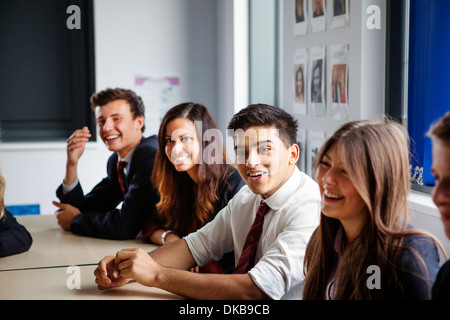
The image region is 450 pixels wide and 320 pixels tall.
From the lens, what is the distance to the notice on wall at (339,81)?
2.58 meters

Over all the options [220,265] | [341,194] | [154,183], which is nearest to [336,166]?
[341,194]

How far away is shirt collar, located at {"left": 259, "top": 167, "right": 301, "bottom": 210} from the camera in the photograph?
5.53 feet

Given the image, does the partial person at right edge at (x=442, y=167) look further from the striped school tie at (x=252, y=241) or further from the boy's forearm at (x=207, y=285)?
the striped school tie at (x=252, y=241)

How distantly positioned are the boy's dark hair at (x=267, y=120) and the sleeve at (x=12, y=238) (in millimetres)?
958

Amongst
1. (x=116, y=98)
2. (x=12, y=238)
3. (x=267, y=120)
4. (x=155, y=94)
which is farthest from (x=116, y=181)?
(x=155, y=94)

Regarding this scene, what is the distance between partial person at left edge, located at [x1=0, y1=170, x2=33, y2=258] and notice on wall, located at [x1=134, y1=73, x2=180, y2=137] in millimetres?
2322

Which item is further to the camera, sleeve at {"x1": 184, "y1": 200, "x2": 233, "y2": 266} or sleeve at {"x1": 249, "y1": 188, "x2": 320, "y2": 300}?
sleeve at {"x1": 184, "y1": 200, "x2": 233, "y2": 266}

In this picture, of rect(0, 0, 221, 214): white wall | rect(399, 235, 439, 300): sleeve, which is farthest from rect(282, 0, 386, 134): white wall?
rect(0, 0, 221, 214): white wall

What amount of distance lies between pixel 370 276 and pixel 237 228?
2.39 feet

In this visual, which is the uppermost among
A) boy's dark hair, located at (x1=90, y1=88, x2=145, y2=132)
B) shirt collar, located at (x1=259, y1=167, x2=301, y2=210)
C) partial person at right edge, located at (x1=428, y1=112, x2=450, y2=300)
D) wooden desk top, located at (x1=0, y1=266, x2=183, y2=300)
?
boy's dark hair, located at (x1=90, y1=88, x2=145, y2=132)

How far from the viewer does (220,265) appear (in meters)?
2.04

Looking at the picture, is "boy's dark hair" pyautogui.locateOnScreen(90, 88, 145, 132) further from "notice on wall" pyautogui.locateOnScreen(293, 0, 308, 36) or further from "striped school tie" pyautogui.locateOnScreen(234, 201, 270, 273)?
"striped school tie" pyautogui.locateOnScreen(234, 201, 270, 273)

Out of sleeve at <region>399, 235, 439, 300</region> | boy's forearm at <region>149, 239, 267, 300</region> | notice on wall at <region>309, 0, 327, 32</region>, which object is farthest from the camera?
notice on wall at <region>309, 0, 327, 32</region>

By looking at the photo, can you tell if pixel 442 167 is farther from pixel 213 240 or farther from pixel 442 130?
pixel 213 240
